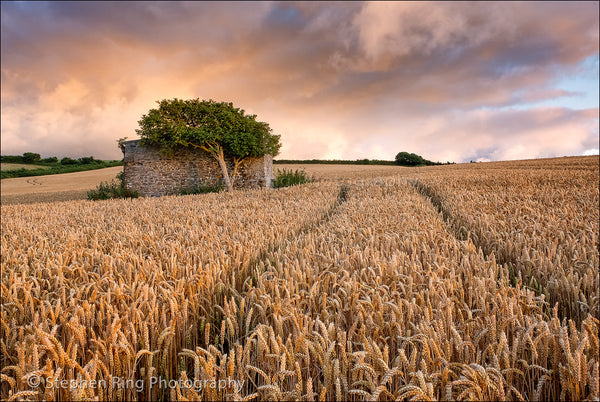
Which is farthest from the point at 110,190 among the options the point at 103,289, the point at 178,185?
the point at 103,289

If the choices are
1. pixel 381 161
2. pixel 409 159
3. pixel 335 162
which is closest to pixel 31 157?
pixel 335 162

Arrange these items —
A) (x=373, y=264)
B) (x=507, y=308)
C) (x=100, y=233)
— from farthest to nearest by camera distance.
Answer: (x=100, y=233)
(x=373, y=264)
(x=507, y=308)

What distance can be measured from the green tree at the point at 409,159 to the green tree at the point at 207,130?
190 feet

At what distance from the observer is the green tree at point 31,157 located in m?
75.5

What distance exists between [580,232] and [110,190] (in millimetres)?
24358

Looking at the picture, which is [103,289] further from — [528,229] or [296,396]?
[528,229]

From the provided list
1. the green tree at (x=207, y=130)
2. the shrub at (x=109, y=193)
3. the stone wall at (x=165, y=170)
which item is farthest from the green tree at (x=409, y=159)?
the shrub at (x=109, y=193)

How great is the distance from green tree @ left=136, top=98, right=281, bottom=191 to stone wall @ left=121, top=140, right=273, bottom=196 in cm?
84

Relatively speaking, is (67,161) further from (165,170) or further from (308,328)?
(308,328)

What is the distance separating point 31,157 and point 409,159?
91174 mm

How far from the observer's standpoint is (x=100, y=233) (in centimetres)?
534

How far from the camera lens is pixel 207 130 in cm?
2111

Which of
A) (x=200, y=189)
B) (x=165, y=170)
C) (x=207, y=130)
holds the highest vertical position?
(x=207, y=130)

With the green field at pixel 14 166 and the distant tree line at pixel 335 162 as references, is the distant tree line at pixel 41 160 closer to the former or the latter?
the green field at pixel 14 166
